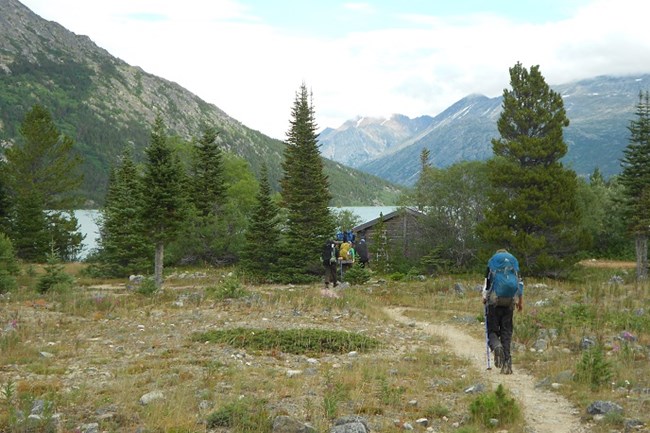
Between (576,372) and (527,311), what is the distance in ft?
31.2

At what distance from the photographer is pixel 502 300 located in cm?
1140

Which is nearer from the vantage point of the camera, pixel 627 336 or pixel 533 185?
pixel 627 336

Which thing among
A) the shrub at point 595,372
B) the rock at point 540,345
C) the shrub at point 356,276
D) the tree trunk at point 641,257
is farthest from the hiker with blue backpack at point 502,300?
the tree trunk at point 641,257

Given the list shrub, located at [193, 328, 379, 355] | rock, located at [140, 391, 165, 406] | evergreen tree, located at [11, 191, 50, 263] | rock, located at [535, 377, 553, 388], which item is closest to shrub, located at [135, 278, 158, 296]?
shrub, located at [193, 328, 379, 355]

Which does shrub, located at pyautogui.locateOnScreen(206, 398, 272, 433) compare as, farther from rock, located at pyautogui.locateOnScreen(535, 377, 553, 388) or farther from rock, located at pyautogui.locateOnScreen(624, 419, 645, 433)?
→ rock, located at pyautogui.locateOnScreen(535, 377, 553, 388)

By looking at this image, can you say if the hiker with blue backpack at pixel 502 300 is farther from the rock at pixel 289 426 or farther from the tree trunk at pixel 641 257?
the tree trunk at pixel 641 257

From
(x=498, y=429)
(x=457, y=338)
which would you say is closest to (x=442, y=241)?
(x=457, y=338)

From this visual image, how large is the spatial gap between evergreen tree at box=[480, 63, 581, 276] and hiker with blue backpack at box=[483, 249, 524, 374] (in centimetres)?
2210

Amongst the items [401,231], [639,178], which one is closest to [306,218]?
[401,231]

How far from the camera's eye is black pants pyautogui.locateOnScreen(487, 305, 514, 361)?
1155 cm

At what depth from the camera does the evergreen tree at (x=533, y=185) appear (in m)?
33.1

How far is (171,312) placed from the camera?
19.5 metres

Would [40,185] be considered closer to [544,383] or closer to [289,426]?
[544,383]

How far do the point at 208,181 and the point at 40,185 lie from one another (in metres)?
15.0
